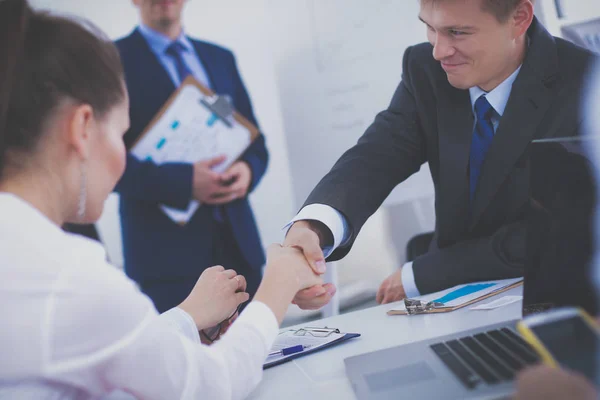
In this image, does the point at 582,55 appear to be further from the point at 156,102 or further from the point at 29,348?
the point at 156,102

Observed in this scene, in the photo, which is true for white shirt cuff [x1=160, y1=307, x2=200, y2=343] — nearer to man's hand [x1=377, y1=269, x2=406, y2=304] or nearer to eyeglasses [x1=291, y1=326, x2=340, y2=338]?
eyeglasses [x1=291, y1=326, x2=340, y2=338]

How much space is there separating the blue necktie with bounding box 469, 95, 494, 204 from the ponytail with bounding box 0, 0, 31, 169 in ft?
3.46

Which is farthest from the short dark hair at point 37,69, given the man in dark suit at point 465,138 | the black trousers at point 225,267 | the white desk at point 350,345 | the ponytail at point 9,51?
the black trousers at point 225,267

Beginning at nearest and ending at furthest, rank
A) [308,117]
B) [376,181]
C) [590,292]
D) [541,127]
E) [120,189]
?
1. [590,292]
2. [541,127]
3. [376,181]
4. [120,189]
5. [308,117]

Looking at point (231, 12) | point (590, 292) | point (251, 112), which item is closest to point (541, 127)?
point (590, 292)

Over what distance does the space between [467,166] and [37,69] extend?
103 cm

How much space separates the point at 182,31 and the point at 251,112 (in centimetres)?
42

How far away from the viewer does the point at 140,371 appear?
693mm

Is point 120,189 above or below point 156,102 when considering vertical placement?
below

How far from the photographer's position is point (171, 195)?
2.21 meters

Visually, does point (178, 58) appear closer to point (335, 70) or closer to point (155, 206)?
point (155, 206)

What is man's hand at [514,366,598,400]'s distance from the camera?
0.42 meters

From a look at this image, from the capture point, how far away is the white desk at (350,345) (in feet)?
2.65

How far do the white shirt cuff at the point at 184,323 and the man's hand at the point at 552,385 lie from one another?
60 cm
